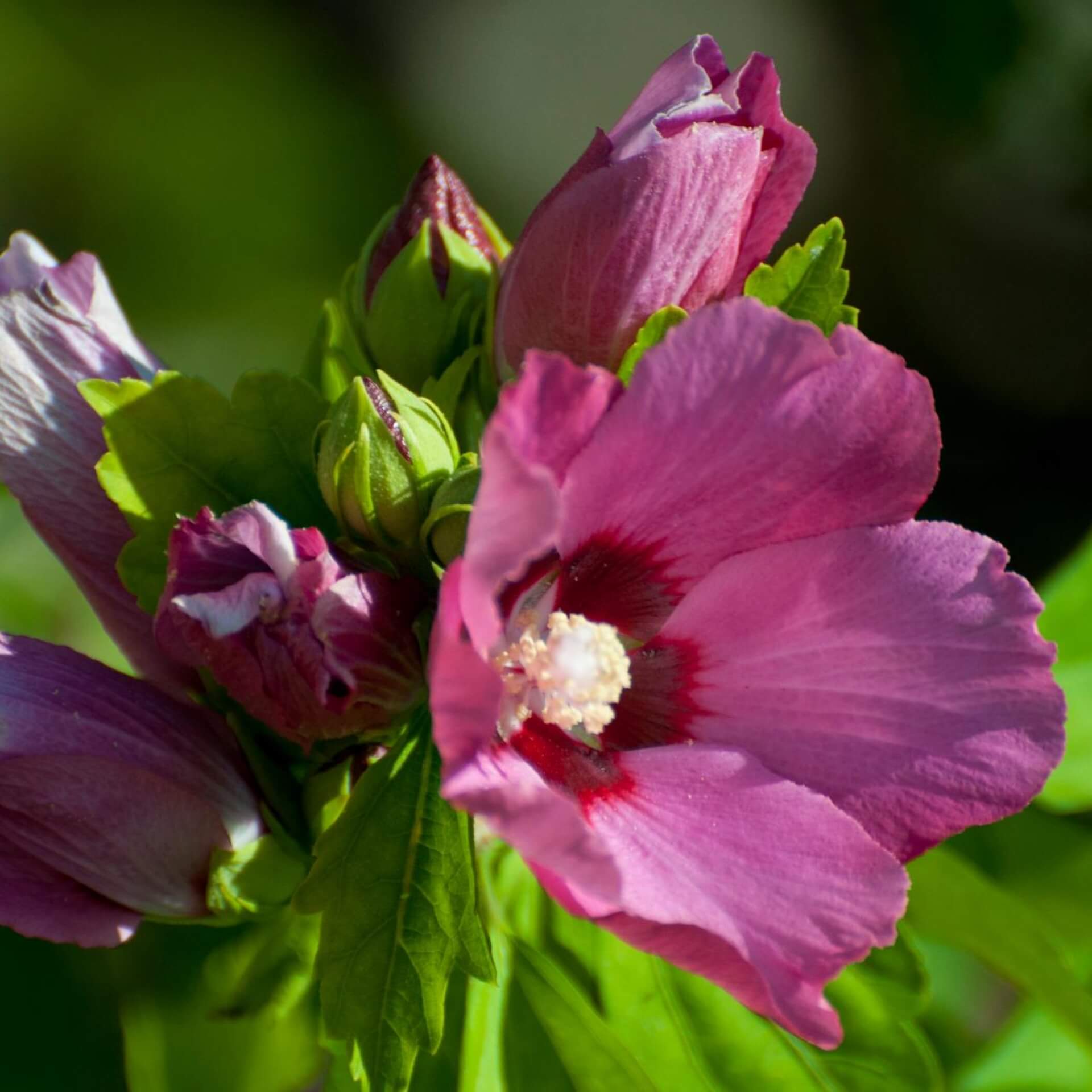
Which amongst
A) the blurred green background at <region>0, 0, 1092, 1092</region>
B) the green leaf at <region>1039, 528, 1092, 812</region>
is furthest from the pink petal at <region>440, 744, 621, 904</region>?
the blurred green background at <region>0, 0, 1092, 1092</region>

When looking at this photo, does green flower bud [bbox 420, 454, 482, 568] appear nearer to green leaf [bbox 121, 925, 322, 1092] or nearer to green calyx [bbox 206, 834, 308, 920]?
green calyx [bbox 206, 834, 308, 920]

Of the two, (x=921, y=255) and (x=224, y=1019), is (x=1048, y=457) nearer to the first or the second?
(x=921, y=255)

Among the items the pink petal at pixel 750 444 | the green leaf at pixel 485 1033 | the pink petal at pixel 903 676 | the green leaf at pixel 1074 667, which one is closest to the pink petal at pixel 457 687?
the pink petal at pixel 750 444

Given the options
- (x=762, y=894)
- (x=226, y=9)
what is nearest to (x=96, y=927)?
(x=762, y=894)

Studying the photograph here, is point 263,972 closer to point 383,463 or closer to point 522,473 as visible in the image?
point 383,463

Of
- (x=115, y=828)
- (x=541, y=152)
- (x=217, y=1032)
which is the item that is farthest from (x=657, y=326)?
(x=541, y=152)

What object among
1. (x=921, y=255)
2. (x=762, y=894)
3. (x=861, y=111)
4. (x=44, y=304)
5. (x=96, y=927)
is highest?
(x=44, y=304)

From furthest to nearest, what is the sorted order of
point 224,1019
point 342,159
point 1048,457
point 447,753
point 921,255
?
point 921,255, point 1048,457, point 342,159, point 224,1019, point 447,753
